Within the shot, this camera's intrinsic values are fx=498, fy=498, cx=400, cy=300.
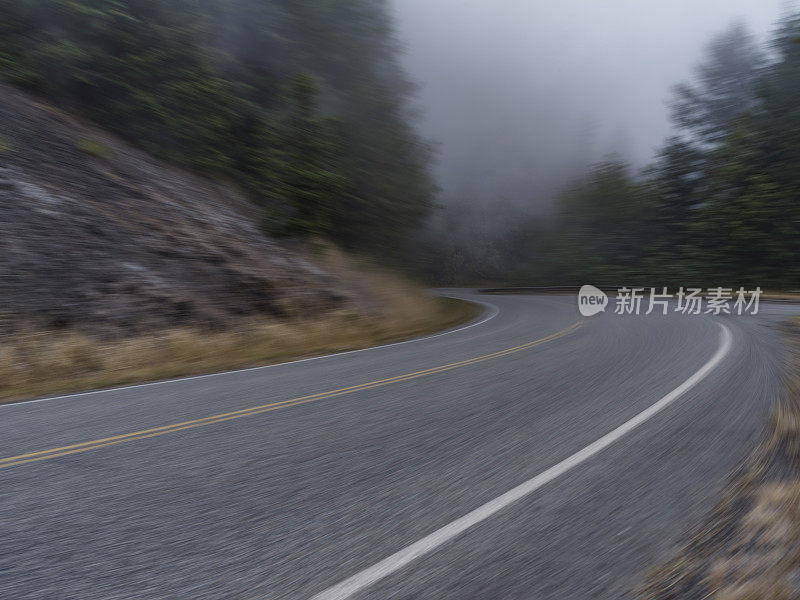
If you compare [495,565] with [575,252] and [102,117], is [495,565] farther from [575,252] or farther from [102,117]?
[575,252]

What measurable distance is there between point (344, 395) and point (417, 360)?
2945mm

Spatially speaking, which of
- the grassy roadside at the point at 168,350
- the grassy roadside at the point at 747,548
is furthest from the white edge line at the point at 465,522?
the grassy roadside at the point at 168,350

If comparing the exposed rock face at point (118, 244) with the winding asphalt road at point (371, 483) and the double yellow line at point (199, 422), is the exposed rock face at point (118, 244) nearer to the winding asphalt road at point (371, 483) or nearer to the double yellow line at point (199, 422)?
the winding asphalt road at point (371, 483)

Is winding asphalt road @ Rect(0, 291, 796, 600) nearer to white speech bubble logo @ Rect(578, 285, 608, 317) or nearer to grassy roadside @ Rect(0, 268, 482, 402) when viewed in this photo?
grassy roadside @ Rect(0, 268, 482, 402)

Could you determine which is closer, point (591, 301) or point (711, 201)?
point (591, 301)

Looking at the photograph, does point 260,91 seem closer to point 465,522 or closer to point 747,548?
point 465,522

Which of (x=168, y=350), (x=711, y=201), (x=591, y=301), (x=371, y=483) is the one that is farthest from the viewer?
(x=711, y=201)

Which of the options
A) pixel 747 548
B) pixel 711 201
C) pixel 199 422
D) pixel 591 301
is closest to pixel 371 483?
pixel 747 548

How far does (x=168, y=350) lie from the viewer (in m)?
10.3

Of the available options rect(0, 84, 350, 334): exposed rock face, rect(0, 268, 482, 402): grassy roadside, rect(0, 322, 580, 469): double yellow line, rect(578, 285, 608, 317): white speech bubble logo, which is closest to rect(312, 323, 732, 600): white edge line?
rect(0, 322, 580, 469): double yellow line

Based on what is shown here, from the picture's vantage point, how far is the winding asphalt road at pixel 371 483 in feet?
8.81

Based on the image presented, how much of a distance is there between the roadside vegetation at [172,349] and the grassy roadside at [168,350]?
0.04 feet

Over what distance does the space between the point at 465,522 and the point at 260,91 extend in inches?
778

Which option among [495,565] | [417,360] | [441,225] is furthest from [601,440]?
[441,225]
